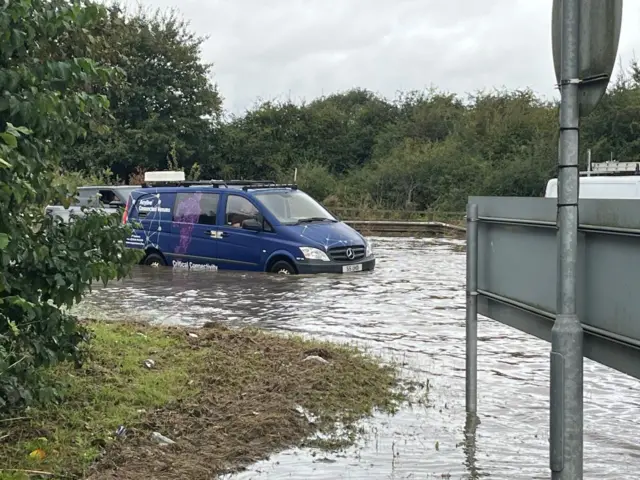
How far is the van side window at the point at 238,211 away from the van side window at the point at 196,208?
0.35 meters

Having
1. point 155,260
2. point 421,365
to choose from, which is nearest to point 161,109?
point 155,260

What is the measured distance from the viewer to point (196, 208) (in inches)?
651

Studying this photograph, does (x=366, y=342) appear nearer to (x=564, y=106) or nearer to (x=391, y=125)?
(x=564, y=106)

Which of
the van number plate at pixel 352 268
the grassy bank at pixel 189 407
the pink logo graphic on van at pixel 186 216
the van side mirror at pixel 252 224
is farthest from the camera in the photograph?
the pink logo graphic on van at pixel 186 216

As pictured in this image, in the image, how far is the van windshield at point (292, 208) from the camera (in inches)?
610

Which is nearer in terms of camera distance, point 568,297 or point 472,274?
point 568,297

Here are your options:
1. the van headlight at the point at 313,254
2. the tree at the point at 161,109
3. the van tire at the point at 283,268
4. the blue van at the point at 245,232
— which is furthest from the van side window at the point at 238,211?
the tree at the point at 161,109

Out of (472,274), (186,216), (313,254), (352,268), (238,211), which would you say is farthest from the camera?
(186,216)

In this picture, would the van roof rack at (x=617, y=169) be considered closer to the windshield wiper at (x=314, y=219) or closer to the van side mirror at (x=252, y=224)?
the windshield wiper at (x=314, y=219)

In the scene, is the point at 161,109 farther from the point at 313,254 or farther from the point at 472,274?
the point at 472,274

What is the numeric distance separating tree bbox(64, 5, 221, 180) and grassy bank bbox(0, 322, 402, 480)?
33424mm

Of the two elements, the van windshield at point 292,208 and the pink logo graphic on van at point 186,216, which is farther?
the pink logo graphic on van at point 186,216

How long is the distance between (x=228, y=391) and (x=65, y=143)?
93.1 inches

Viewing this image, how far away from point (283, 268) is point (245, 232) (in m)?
1.10
